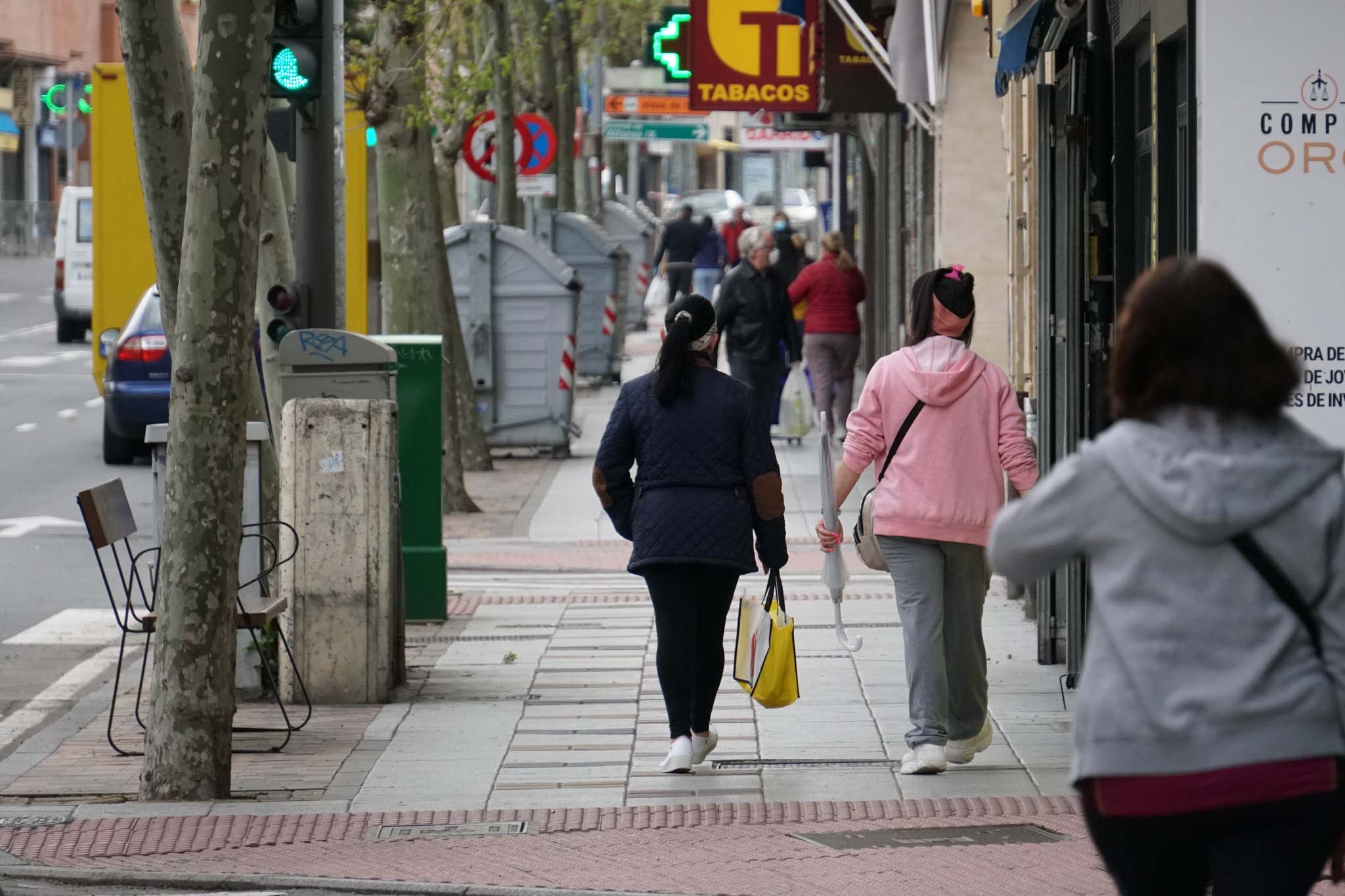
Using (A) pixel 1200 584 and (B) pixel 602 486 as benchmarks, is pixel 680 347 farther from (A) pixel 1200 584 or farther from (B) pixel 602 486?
(A) pixel 1200 584

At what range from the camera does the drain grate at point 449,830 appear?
6582 mm

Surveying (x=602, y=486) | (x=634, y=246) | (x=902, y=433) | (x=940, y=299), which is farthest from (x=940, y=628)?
(x=634, y=246)

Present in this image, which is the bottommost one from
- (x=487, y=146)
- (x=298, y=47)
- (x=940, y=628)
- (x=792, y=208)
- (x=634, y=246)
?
(x=940, y=628)

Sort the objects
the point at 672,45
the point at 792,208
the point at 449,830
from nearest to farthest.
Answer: the point at 449,830 → the point at 672,45 → the point at 792,208

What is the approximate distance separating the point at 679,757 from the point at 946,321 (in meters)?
1.71

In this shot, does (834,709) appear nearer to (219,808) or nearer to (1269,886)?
(219,808)

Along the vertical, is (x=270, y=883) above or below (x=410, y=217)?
below

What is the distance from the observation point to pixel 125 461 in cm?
1966

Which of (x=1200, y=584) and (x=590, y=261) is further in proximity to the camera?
(x=590, y=261)

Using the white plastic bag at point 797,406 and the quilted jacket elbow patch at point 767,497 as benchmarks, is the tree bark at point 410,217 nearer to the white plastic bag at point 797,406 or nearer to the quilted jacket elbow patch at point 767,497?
the white plastic bag at point 797,406

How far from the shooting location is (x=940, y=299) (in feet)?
23.4

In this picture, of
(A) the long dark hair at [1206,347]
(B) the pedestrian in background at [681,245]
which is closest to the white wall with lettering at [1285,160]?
(A) the long dark hair at [1206,347]

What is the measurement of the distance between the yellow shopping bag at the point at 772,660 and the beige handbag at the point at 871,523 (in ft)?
1.06

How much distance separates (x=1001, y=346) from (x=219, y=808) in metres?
8.86
